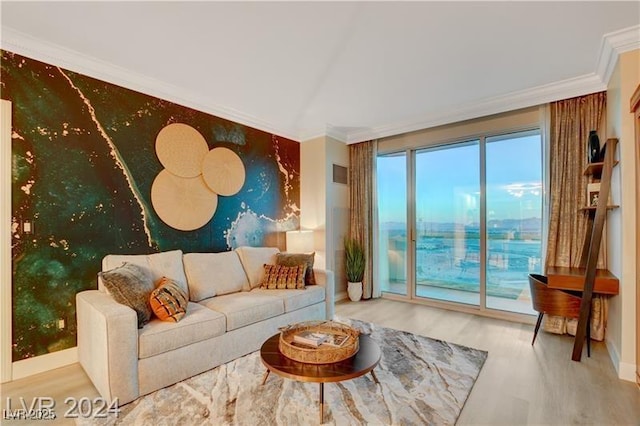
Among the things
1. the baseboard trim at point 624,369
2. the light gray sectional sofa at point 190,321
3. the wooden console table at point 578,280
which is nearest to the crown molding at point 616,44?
the wooden console table at point 578,280

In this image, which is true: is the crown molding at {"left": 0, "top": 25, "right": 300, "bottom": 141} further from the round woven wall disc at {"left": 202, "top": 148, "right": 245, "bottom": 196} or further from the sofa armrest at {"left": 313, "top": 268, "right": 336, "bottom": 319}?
the sofa armrest at {"left": 313, "top": 268, "right": 336, "bottom": 319}

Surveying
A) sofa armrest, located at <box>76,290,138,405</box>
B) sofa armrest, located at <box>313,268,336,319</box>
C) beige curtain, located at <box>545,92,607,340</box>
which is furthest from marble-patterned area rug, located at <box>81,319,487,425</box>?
beige curtain, located at <box>545,92,607,340</box>

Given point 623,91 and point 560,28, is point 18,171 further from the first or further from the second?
point 623,91

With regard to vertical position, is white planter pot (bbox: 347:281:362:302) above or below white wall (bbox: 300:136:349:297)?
below

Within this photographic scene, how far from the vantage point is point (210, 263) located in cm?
327

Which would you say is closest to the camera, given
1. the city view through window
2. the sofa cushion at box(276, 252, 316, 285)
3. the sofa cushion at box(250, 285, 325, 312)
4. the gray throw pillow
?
the gray throw pillow

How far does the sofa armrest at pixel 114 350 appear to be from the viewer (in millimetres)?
1978

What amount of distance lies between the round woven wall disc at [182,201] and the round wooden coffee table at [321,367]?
76.7 inches

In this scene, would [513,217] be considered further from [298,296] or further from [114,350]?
[114,350]

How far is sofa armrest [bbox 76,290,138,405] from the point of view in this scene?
6.49 feet

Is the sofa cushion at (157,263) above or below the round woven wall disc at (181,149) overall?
below

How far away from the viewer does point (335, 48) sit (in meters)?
2.56

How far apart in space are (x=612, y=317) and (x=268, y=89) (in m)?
4.01

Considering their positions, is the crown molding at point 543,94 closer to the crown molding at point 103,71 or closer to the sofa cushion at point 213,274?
the crown molding at point 103,71
